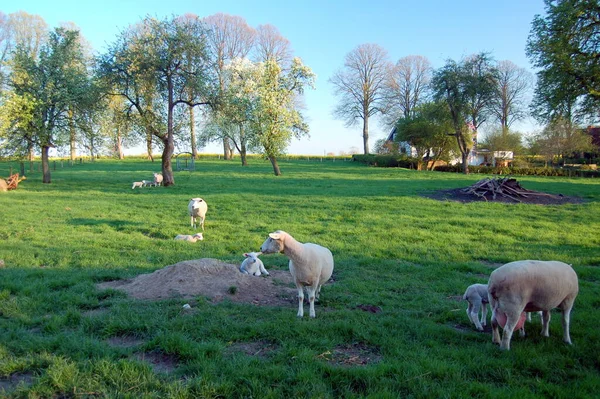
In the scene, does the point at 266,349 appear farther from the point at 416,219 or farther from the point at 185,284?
the point at 416,219

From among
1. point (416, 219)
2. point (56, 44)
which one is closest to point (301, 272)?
point (416, 219)

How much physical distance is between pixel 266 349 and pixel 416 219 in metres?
12.7

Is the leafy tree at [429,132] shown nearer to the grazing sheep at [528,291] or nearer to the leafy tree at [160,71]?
Answer: the leafy tree at [160,71]

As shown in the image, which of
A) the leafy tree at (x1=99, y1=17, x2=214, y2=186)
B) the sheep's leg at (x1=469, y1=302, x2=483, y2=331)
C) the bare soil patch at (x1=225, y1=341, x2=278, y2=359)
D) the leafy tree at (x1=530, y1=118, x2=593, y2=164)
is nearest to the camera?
the bare soil patch at (x1=225, y1=341, x2=278, y2=359)

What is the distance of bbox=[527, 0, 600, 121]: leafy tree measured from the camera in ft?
76.3

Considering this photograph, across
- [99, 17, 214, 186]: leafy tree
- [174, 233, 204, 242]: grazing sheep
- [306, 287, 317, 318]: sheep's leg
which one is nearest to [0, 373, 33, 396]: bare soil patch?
[306, 287, 317, 318]: sheep's leg

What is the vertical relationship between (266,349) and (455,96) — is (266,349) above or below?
below

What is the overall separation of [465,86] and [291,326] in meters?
45.6

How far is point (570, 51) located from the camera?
24.0 m

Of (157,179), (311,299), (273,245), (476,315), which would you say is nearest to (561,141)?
(157,179)

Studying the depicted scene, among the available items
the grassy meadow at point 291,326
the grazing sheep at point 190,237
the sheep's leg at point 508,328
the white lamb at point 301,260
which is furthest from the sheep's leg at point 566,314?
the grazing sheep at point 190,237

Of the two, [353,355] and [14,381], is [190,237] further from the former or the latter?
[353,355]

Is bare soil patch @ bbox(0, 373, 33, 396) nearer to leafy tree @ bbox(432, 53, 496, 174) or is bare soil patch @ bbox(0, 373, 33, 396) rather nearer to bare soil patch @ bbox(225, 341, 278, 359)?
bare soil patch @ bbox(225, 341, 278, 359)

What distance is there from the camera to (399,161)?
56062mm
